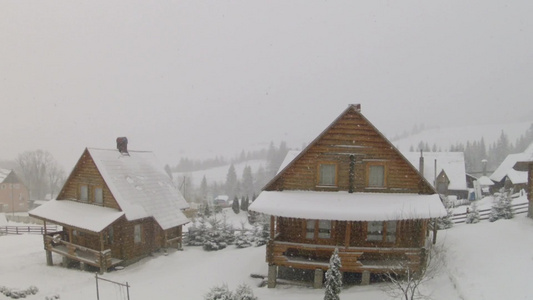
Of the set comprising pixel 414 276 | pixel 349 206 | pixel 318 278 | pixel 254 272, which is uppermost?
pixel 349 206

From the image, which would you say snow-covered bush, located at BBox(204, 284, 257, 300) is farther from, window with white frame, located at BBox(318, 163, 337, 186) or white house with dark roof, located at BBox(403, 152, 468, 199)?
white house with dark roof, located at BBox(403, 152, 468, 199)

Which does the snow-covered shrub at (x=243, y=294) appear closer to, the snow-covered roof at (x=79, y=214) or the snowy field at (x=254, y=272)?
the snowy field at (x=254, y=272)

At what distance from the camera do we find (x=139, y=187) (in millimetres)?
24844

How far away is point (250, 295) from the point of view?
496 inches

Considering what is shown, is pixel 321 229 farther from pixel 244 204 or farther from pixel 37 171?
pixel 37 171

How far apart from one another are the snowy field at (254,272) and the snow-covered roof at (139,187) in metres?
3.10

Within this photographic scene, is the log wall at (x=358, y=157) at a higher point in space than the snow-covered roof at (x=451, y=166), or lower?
higher

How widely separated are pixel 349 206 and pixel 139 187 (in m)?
16.0

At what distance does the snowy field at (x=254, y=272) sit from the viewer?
12859 millimetres

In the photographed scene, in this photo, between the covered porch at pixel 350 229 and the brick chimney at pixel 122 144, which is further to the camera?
the brick chimney at pixel 122 144

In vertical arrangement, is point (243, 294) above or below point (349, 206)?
below

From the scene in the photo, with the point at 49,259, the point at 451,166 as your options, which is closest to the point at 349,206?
the point at 49,259

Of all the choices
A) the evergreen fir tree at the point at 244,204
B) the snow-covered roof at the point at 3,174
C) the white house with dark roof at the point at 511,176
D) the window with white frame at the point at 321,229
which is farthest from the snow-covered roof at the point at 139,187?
the snow-covered roof at the point at 3,174

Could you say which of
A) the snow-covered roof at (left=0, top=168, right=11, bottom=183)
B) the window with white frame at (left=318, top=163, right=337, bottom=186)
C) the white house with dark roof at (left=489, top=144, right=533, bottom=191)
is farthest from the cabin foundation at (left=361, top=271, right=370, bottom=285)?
the snow-covered roof at (left=0, top=168, right=11, bottom=183)
